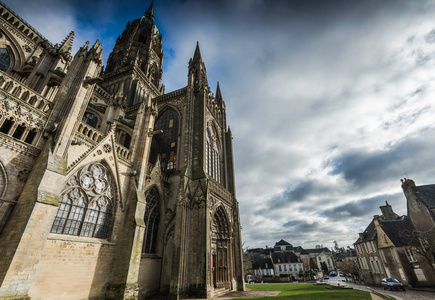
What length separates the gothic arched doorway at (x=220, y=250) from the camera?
19844 mm

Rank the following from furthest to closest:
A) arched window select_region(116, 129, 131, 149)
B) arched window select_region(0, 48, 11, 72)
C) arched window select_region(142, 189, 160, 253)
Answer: arched window select_region(116, 129, 131, 149), arched window select_region(142, 189, 160, 253), arched window select_region(0, 48, 11, 72)

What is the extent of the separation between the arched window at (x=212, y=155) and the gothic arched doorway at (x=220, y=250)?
4.08 m

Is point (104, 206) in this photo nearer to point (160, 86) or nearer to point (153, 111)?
point (153, 111)

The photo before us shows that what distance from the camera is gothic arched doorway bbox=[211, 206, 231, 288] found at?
65.1 ft

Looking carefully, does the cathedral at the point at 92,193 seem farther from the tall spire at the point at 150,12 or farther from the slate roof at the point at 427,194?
the tall spire at the point at 150,12

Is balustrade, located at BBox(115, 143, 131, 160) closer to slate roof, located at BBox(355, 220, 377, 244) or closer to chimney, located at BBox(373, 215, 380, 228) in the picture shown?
chimney, located at BBox(373, 215, 380, 228)

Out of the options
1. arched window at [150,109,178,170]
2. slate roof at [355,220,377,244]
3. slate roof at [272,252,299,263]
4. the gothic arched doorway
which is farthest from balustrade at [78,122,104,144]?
slate roof at [272,252,299,263]

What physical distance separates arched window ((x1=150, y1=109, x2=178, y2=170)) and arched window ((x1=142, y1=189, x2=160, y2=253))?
4186mm

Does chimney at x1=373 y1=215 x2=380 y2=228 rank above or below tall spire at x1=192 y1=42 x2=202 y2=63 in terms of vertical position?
below

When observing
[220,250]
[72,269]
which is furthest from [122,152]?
[220,250]

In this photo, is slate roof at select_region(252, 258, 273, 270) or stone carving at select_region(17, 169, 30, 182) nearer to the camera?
stone carving at select_region(17, 169, 30, 182)

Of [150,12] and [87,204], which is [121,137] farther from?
[150,12]

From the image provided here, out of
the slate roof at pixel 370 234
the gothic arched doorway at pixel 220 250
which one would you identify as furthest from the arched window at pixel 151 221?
the slate roof at pixel 370 234

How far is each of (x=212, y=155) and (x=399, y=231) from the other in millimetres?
29798
